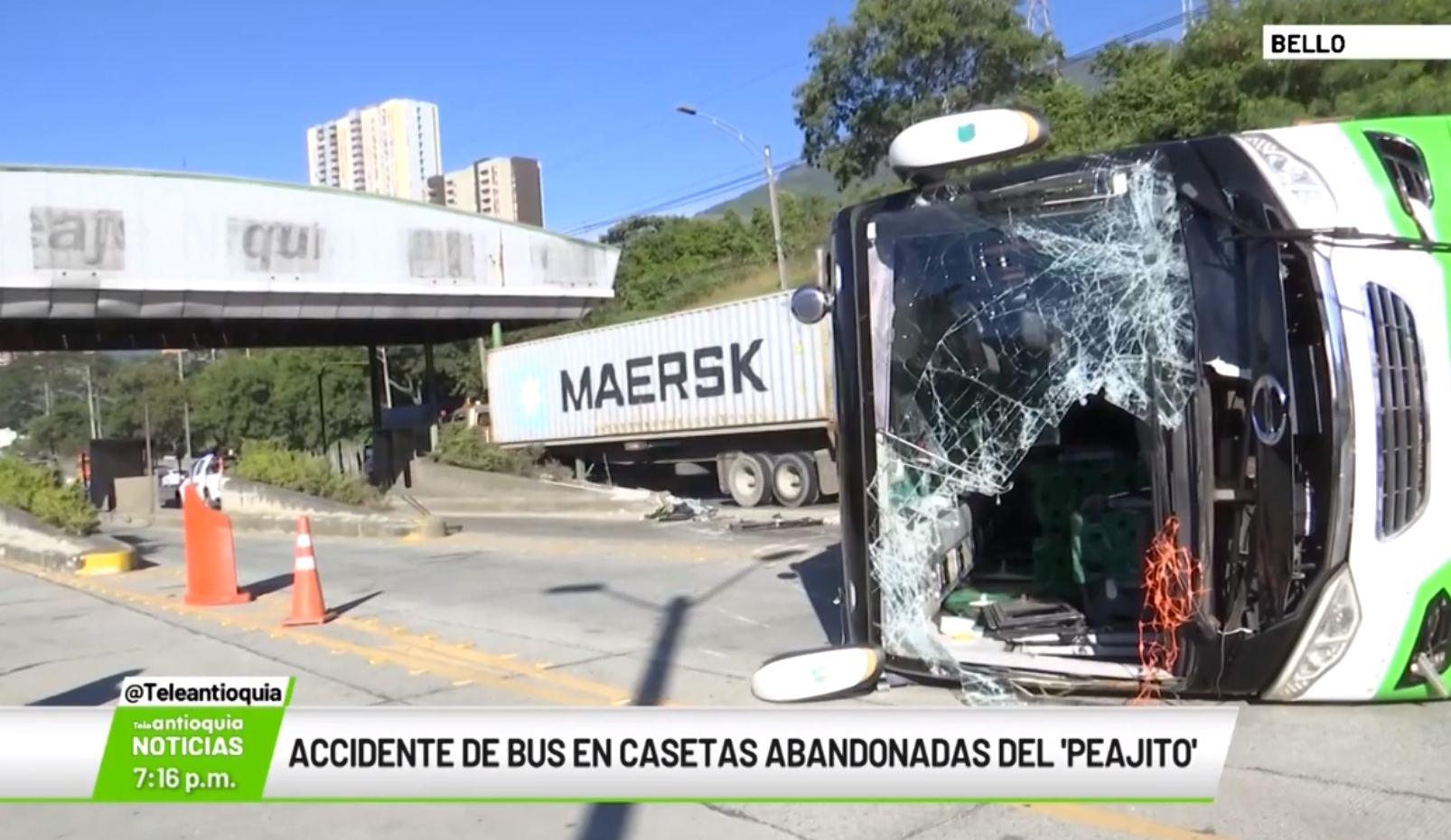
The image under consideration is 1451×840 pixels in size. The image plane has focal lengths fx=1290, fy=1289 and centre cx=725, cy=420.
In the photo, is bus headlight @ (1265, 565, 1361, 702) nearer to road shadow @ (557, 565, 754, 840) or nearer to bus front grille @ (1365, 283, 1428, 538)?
bus front grille @ (1365, 283, 1428, 538)

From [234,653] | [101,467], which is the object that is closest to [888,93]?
[101,467]

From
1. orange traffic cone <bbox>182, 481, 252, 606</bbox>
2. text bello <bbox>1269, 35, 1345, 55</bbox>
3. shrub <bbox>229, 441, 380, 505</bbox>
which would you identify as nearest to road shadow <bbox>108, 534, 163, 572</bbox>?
shrub <bbox>229, 441, 380, 505</bbox>

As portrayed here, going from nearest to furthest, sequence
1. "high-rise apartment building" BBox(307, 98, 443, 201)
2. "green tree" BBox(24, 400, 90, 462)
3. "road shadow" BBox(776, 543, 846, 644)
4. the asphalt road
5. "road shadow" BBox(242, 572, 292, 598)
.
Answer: the asphalt road, "road shadow" BBox(776, 543, 846, 644), "road shadow" BBox(242, 572, 292, 598), "green tree" BBox(24, 400, 90, 462), "high-rise apartment building" BBox(307, 98, 443, 201)

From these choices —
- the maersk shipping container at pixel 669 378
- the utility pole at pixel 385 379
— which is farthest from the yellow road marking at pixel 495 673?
the utility pole at pixel 385 379

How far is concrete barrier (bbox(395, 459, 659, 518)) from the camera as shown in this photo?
69.5 ft

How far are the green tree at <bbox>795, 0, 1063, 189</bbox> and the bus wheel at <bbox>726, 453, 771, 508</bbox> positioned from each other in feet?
45.0

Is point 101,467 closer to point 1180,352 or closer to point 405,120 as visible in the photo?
point 1180,352

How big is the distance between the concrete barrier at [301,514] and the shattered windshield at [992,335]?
12.7 m

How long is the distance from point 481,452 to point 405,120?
107 metres

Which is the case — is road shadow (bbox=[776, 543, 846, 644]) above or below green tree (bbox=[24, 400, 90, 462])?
below

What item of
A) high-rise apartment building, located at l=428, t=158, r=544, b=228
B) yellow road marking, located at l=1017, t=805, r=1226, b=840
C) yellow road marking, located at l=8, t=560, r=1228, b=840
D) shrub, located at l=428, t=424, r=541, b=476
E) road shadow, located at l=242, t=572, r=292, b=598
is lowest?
yellow road marking, located at l=1017, t=805, r=1226, b=840

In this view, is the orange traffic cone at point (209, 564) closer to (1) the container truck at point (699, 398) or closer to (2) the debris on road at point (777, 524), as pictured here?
(2) the debris on road at point (777, 524)

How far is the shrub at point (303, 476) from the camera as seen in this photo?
2123 centimetres

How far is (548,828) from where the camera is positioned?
479 cm
